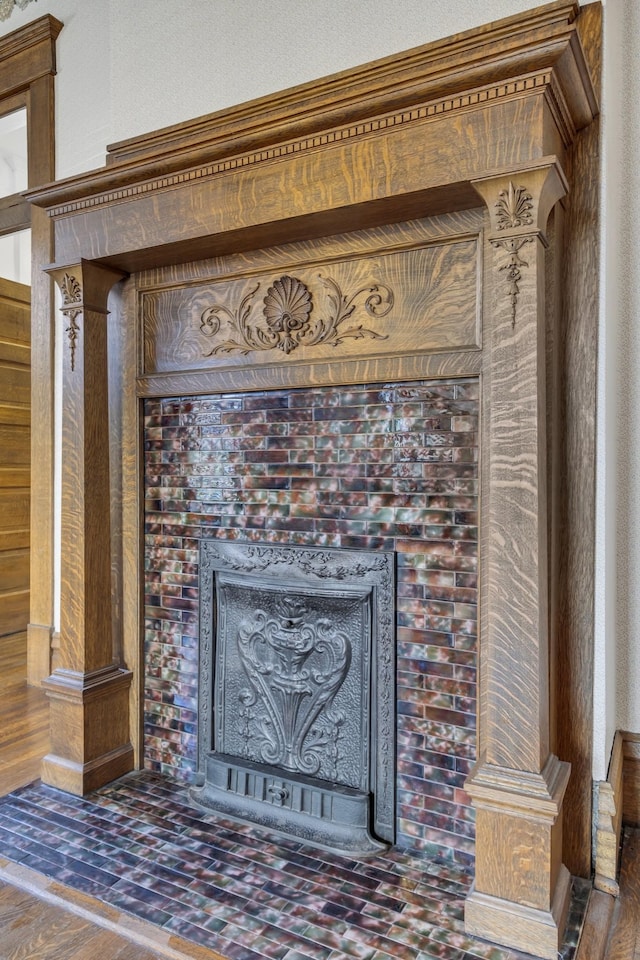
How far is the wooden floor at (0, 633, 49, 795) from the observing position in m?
2.22

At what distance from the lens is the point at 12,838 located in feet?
5.90

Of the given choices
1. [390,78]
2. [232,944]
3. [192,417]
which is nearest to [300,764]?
[232,944]

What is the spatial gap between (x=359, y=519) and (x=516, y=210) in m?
0.88

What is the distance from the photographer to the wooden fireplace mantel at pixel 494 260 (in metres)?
1.41

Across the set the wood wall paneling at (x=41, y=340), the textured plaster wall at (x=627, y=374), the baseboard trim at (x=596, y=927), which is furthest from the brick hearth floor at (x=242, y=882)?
the wood wall paneling at (x=41, y=340)

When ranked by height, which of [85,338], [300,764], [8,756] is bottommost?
[8,756]

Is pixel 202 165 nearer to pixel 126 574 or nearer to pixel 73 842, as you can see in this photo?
pixel 126 574

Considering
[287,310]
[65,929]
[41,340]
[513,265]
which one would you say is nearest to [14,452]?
[41,340]

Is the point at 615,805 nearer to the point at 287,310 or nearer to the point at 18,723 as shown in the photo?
the point at 287,310

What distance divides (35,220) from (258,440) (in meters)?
1.90

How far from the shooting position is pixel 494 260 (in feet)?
4.78

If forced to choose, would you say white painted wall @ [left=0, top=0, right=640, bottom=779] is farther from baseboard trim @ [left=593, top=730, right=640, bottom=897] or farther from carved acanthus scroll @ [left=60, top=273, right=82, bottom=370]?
carved acanthus scroll @ [left=60, top=273, right=82, bottom=370]

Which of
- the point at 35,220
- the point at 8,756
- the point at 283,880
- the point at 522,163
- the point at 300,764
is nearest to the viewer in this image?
the point at 522,163

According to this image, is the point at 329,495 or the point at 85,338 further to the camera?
the point at 85,338
